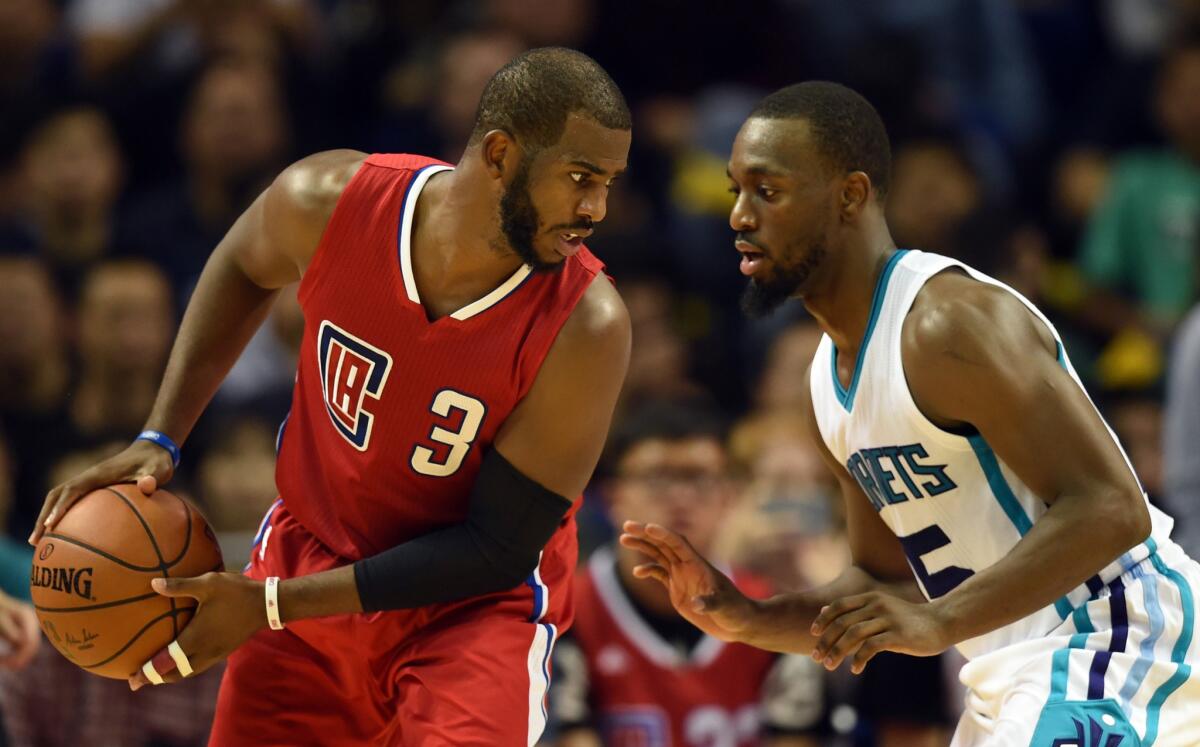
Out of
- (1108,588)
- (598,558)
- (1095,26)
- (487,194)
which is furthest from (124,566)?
(1095,26)

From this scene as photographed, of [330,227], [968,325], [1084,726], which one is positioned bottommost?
[1084,726]

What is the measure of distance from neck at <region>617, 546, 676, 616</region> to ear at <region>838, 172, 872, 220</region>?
2.66 m

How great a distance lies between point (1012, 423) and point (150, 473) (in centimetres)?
228

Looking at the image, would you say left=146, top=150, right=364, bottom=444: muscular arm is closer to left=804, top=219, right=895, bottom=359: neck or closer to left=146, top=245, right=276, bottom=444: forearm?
left=146, top=245, right=276, bottom=444: forearm

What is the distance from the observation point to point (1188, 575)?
14.9ft

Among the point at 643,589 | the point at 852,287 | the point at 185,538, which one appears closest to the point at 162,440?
the point at 185,538

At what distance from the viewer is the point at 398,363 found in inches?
191

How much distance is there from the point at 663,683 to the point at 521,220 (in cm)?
290

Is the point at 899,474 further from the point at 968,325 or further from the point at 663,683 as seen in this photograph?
the point at 663,683

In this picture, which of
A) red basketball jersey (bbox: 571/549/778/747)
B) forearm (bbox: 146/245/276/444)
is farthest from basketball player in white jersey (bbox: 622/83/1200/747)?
red basketball jersey (bbox: 571/549/778/747)

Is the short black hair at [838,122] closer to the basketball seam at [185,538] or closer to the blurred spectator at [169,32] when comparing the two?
the basketball seam at [185,538]

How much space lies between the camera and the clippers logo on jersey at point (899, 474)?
181 inches

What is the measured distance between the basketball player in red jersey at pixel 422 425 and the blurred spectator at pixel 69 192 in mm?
4083

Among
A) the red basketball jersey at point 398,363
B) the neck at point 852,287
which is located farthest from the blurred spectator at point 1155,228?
the red basketball jersey at point 398,363
